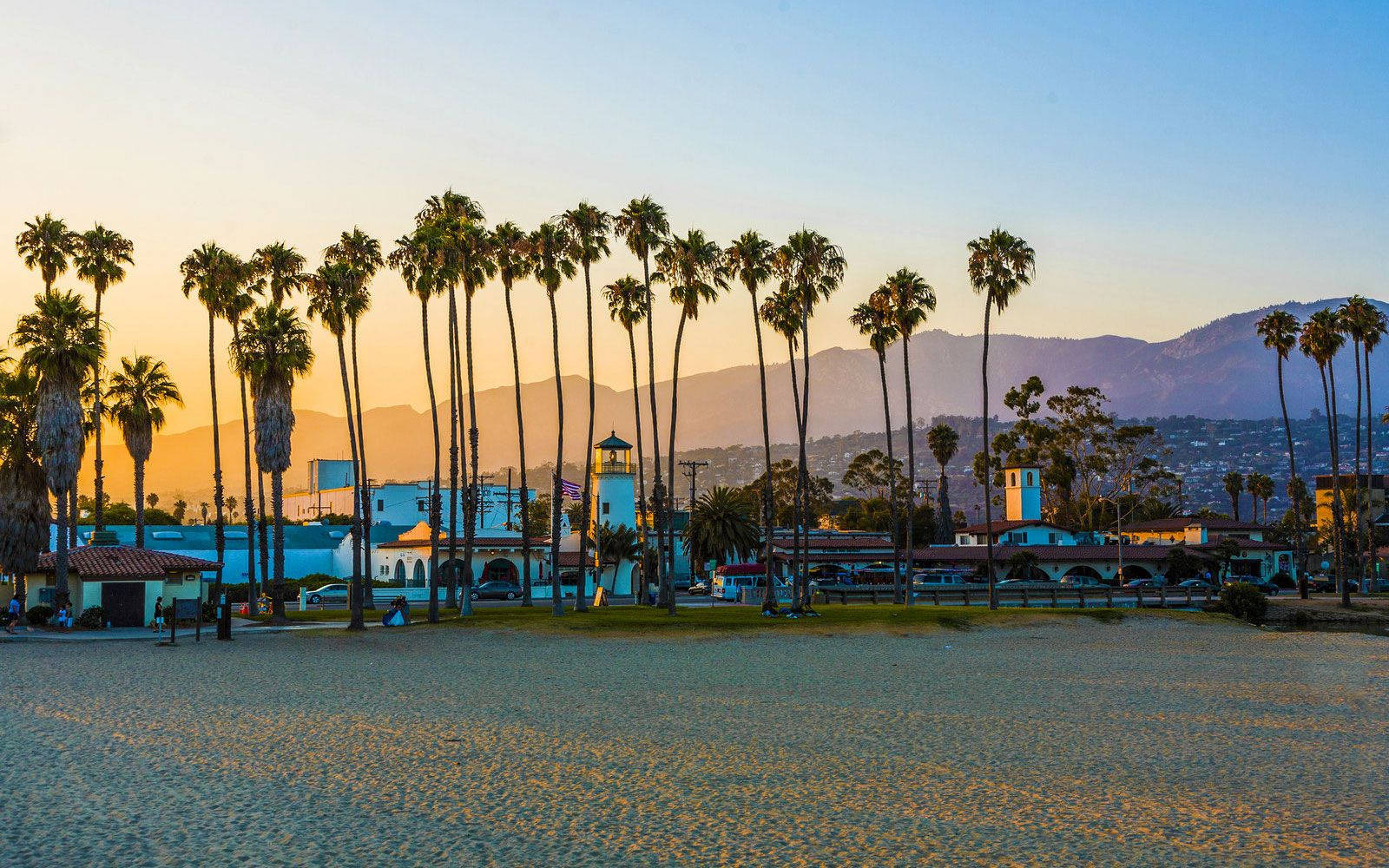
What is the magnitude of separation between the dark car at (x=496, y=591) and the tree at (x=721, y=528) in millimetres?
16020

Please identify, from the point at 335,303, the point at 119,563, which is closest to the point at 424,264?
the point at 335,303

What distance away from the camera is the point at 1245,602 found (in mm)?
62469

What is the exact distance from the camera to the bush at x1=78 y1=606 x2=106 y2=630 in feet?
167

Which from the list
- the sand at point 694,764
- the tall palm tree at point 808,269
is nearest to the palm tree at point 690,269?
the tall palm tree at point 808,269

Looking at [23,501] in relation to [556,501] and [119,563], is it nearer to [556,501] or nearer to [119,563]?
[119,563]

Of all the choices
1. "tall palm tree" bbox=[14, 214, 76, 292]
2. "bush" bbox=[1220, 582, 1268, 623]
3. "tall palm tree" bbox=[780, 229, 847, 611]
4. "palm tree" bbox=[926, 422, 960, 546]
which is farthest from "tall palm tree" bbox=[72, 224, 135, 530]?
"palm tree" bbox=[926, 422, 960, 546]

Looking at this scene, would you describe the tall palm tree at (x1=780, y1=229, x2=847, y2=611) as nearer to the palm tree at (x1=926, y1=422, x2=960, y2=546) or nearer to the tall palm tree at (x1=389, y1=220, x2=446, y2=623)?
the tall palm tree at (x1=389, y1=220, x2=446, y2=623)

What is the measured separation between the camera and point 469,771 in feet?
58.5

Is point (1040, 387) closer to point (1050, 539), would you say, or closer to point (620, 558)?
point (1050, 539)

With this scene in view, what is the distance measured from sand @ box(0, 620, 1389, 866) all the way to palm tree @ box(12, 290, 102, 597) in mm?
19845

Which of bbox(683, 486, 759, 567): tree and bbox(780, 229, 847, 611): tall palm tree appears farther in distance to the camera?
bbox(683, 486, 759, 567): tree

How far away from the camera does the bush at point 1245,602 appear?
62.0 meters

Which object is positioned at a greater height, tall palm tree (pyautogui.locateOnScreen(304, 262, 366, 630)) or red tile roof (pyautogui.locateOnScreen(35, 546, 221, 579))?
tall palm tree (pyautogui.locateOnScreen(304, 262, 366, 630))

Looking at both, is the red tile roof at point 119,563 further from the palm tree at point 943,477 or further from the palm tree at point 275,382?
the palm tree at point 943,477
